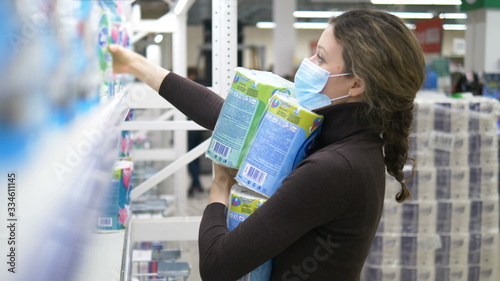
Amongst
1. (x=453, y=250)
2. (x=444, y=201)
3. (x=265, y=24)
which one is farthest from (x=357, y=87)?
(x=265, y=24)

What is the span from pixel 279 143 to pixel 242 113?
0.49 feet

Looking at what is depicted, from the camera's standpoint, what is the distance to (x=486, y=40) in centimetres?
688

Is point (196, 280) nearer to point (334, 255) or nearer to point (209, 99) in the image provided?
point (209, 99)

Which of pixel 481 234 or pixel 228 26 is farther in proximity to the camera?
pixel 481 234

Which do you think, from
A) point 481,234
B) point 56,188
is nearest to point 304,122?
point 56,188

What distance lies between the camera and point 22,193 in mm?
437

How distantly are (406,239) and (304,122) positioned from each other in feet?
9.78

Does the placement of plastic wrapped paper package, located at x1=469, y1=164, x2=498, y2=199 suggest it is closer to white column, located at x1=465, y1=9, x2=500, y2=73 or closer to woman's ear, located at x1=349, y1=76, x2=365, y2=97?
woman's ear, located at x1=349, y1=76, x2=365, y2=97

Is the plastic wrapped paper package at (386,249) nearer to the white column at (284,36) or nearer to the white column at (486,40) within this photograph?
the white column at (486,40)

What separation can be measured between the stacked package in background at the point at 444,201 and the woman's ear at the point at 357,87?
2.72m

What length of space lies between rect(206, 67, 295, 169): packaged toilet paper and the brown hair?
207mm

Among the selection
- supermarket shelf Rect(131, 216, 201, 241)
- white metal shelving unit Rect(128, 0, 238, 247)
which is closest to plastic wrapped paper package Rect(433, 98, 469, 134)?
white metal shelving unit Rect(128, 0, 238, 247)

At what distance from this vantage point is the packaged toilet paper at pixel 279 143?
127cm

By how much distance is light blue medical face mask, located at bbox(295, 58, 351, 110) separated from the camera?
52.9 inches
